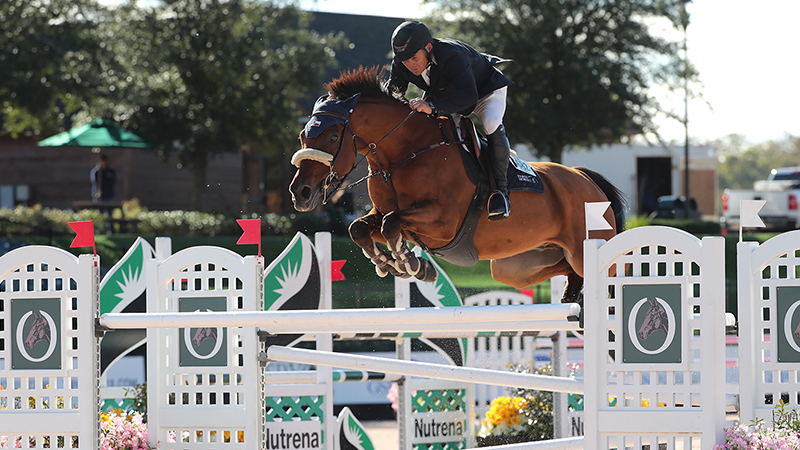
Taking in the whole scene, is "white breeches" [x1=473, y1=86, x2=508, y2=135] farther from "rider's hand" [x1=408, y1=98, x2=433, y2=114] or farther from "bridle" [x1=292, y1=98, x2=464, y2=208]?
"rider's hand" [x1=408, y1=98, x2=433, y2=114]

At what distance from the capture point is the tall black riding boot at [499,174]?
3.45 meters

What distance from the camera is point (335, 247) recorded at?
11117 mm

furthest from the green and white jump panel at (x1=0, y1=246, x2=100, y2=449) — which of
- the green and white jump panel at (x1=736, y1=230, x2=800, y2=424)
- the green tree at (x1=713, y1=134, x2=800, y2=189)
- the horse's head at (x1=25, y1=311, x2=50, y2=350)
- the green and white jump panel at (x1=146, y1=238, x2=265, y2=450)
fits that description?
the green tree at (x1=713, y1=134, x2=800, y2=189)

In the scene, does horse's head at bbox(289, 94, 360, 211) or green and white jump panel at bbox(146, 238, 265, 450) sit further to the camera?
horse's head at bbox(289, 94, 360, 211)

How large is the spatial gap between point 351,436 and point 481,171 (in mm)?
1471

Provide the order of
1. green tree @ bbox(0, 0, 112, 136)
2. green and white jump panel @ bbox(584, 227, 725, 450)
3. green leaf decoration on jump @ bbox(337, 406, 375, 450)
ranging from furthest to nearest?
1. green tree @ bbox(0, 0, 112, 136)
2. green leaf decoration on jump @ bbox(337, 406, 375, 450)
3. green and white jump panel @ bbox(584, 227, 725, 450)

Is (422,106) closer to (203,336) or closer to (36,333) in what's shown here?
(203,336)

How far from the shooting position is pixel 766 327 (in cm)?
249

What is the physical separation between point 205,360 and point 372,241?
92 cm

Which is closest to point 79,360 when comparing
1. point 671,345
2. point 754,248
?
point 671,345

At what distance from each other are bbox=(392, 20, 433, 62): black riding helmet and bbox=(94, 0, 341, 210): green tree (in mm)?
10278

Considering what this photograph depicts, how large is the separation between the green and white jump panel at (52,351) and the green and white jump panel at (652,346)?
5.33ft

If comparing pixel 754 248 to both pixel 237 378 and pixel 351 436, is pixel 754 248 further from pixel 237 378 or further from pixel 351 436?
pixel 351 436

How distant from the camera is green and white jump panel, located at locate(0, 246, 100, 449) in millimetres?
2662
